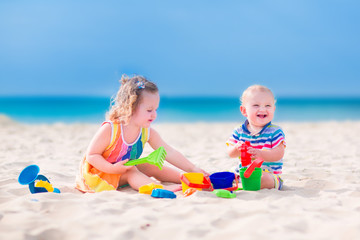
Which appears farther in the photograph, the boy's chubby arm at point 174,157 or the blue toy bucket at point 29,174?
the boy's chubby arm at point 174,157

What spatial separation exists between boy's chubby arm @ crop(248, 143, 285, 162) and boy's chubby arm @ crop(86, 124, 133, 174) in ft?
3.58

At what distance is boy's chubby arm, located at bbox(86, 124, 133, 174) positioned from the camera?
3105 millimetres

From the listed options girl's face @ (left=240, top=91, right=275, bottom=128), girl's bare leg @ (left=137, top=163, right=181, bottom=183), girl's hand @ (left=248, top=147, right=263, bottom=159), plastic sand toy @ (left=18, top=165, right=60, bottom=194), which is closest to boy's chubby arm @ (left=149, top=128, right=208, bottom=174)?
girl's bare leg @ (left=137, top=163, right=181, bottom=183)

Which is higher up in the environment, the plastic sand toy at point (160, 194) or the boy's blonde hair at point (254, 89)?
the boy's blonde hair at point (254, 89)

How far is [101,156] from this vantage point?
316 centimetres

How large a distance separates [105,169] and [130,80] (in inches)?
32.6

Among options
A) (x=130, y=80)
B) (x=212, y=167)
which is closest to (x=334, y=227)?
(x=130, y=80)

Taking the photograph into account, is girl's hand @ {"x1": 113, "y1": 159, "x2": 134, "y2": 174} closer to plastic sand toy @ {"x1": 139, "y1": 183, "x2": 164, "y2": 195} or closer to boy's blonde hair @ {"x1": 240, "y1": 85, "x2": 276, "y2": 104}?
plastic sand toy @ {"x1": 139, "y1": 183, "x2": 164, "y2": 195}

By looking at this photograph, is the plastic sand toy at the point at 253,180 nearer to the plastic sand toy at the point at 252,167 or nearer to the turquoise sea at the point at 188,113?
the plastic sand toy at the point at 252,167

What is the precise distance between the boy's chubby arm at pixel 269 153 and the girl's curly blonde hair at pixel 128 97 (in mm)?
1024

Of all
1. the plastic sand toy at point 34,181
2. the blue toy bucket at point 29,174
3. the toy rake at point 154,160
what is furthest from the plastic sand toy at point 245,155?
the blue toy bucket at point 29,174

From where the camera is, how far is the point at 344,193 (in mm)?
3020

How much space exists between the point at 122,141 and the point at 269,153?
51.5 inches

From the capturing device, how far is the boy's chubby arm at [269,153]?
10.1 ft
